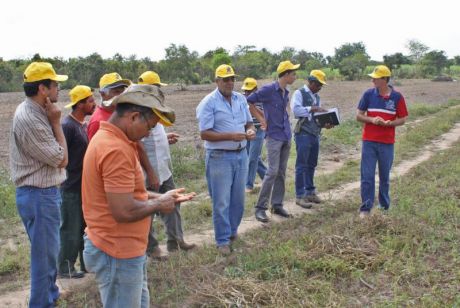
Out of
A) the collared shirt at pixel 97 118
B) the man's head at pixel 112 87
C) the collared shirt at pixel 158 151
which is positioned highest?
the man's head at pixel 112 87

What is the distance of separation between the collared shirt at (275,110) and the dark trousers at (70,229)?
2.60 metres

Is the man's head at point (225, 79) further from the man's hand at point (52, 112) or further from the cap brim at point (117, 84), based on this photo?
the man's hand at point (52, 112)

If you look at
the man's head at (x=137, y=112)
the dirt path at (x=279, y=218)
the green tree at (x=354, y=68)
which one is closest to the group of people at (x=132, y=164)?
the man's head at (x=137, y=112)

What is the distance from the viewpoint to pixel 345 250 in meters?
4.58

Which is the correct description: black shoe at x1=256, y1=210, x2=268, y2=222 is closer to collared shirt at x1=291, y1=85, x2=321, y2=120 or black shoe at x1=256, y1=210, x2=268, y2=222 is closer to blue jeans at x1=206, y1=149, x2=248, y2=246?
blue jeans at x1=206, y1=149, x2=248, y2=246

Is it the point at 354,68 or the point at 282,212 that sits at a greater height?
the point at 354,68

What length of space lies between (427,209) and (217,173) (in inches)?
103

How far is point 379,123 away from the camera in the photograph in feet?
19.0

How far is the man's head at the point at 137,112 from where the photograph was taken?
8.38 feet

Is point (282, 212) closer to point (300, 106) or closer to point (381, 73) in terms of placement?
point (300, 106)

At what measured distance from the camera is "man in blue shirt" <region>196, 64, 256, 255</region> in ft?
16.7

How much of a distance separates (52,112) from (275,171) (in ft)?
10.9

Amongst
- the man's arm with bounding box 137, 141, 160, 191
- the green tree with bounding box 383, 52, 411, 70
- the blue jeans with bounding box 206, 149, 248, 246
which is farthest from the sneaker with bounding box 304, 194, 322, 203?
the green tree with bounding box 383, 52, 411, 70

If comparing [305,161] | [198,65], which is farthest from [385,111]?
[198,65]
